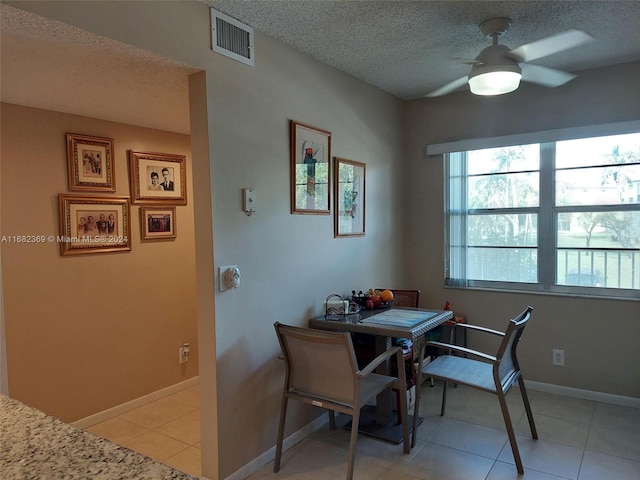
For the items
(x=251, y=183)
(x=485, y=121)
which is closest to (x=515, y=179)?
(x=485, y=121)

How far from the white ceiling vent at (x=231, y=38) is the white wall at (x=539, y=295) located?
1.99 metres

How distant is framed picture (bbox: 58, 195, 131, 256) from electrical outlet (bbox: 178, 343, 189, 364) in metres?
0.99

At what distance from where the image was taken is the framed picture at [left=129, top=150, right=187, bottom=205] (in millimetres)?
3355

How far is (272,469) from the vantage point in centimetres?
241

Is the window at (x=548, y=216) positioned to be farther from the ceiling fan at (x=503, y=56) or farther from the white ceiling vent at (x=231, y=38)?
the white ceiling vent at (x=231, y=38)

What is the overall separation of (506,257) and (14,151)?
140 inches

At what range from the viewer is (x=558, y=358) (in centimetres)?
337

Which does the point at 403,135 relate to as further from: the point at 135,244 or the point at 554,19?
the point at 135,244

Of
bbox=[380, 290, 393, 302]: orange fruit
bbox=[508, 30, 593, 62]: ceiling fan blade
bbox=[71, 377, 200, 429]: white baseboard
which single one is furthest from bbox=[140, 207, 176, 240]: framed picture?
bbox=[508, 30, 593, 62]: ceiling fan blade

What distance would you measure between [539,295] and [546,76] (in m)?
1.64

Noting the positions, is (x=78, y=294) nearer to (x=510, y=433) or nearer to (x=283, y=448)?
(x=283, y=448)

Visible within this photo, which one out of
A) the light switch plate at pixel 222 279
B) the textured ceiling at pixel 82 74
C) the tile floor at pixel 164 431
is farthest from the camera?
the tile floor at pixel 164 431

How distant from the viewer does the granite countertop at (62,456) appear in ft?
2.77

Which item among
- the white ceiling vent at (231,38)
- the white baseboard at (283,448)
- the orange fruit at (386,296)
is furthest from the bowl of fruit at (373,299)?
the white ceiling vent at (231,38)
